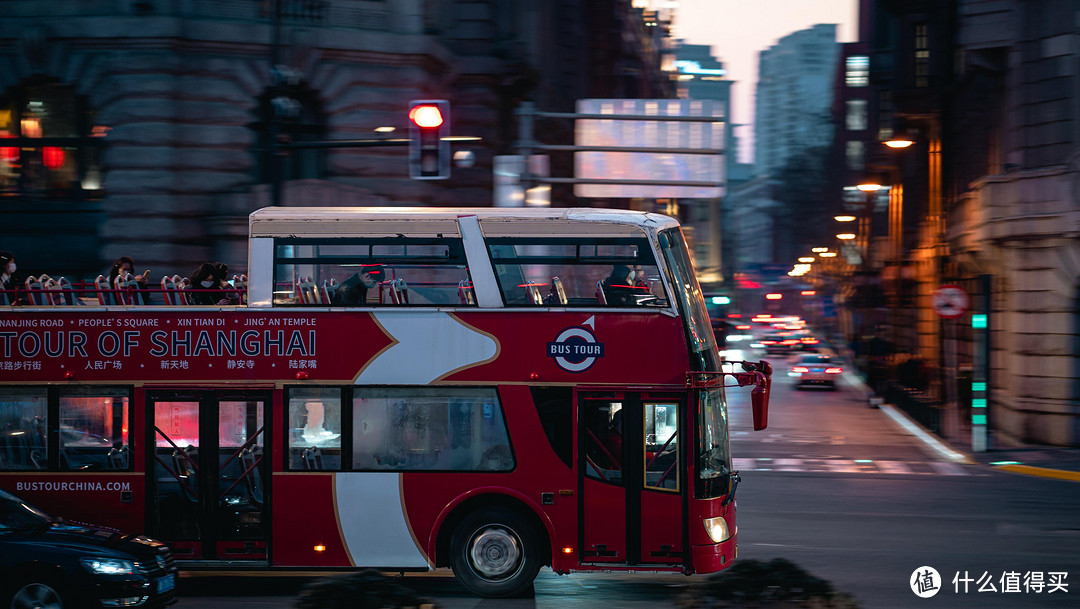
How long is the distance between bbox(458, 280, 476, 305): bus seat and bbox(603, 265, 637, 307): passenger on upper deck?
134 cm

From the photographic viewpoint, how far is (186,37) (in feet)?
81.3

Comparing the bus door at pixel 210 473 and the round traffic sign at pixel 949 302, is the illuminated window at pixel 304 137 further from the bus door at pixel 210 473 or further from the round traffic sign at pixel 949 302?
the bus door at pixel 210 473

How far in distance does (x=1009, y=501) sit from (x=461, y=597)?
10596 millimetres

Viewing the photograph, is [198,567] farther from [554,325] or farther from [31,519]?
[554,325]

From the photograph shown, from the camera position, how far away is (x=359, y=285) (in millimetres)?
11469

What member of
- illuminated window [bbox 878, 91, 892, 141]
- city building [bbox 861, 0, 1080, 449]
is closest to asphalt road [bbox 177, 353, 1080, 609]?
city building [bbox 861, 0, 1080, 449]

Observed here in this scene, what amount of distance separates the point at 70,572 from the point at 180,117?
1712 centimetres

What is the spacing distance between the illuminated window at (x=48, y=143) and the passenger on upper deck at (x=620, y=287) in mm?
17551

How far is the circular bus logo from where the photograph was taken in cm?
1116

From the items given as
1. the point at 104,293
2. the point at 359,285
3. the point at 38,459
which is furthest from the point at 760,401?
the point at 38,459

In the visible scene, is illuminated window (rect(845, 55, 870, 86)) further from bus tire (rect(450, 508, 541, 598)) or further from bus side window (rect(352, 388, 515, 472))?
bus tire (rect(450, 508, 541, 598))

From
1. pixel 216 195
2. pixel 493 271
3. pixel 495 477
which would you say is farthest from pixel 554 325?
pixel 216 195

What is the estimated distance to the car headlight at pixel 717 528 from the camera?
10984 millimetres

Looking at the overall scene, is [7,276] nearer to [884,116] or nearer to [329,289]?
[329,289]
